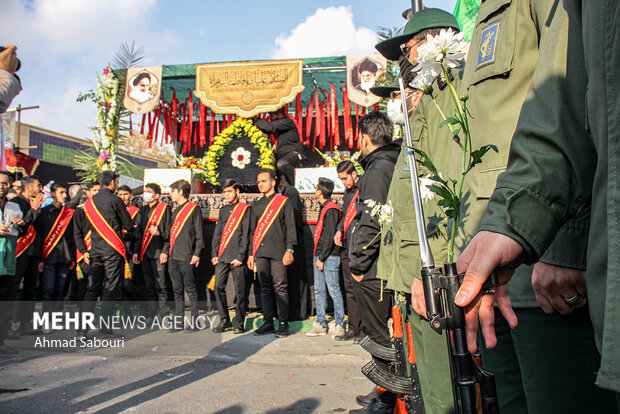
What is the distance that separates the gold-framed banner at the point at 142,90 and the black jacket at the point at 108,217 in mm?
3093

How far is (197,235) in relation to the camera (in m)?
6.98

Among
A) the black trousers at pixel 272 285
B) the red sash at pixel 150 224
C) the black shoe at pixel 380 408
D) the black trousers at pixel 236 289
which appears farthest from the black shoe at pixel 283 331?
the black shoe at pixel 380 408

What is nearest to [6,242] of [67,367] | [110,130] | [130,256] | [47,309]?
[67,367]

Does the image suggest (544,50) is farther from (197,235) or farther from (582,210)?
(197,235)

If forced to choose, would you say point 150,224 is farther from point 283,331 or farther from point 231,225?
point 283,331

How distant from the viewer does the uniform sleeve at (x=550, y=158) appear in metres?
0.96

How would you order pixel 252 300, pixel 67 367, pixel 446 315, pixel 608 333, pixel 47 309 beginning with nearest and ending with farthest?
pixel 608 333 → pixel 446 315 → pixel 67 367 → pixel 47 309 → pixel 252 300

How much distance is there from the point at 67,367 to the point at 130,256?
325 centimetres

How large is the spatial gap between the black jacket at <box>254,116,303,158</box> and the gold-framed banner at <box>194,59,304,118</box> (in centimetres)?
31

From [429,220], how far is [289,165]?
6.64 m

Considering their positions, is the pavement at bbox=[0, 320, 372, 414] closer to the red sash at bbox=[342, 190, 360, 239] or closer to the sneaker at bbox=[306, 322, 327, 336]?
the sneaker at bbox=[306, 322, 327, 336]

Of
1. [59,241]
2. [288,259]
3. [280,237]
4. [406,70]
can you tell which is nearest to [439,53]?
[406,70]

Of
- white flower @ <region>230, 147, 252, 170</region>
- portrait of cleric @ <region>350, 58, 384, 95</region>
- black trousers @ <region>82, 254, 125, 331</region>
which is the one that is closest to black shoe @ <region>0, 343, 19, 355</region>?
black trousers @ <region>82, 254, 125, 331</region>

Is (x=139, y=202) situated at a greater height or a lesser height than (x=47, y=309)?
greater
